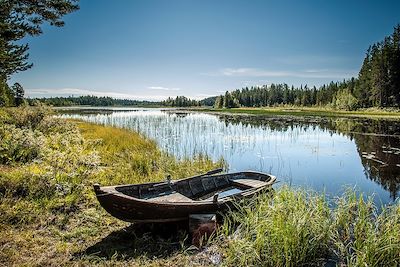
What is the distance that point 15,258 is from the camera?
15.6 ft

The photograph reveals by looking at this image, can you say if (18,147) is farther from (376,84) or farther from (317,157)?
(376,84)

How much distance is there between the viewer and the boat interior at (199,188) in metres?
6.65

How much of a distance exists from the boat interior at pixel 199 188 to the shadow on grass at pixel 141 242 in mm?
635

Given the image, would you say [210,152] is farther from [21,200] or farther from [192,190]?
[21,200]

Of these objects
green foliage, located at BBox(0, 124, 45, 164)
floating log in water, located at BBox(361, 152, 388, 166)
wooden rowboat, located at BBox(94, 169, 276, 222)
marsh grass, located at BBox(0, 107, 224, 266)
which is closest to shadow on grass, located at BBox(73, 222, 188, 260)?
marsh grass, located at BBox(0, 107, 224, 266)

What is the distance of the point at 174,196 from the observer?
686cm

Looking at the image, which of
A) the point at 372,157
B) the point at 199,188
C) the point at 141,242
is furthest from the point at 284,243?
the point at 372,157

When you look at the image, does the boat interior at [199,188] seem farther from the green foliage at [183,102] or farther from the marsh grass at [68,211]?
the green foliage at [183,102]

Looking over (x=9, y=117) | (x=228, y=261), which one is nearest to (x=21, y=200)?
(x=228, y=261)

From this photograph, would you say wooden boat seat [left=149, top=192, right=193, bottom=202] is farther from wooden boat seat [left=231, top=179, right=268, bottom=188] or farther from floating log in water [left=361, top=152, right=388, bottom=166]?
floating log in water [left=361, top=152, right=388, bottom=166]

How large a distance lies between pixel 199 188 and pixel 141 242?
264 centimetres

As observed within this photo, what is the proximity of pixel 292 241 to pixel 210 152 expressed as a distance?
439 inches

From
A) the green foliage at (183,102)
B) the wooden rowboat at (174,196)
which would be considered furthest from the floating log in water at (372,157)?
the green foliage at (183,102)

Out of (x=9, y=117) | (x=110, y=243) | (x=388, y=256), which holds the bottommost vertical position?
(x=110, y=243)
